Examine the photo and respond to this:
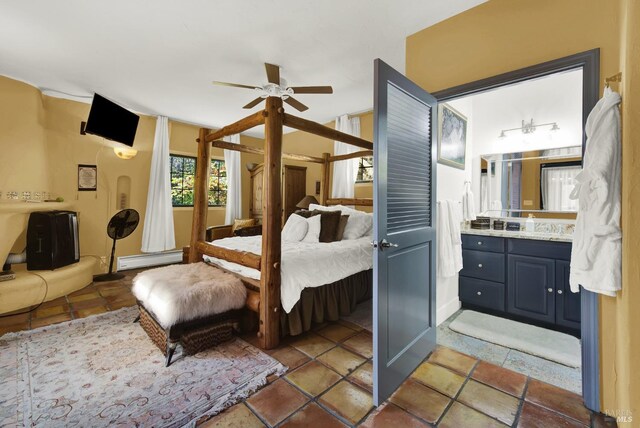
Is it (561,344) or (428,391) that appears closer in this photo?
(428,391)

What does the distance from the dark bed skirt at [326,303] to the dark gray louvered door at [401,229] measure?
0.91 meters

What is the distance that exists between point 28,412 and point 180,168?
4543 millimetres

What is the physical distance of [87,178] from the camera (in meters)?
4.27

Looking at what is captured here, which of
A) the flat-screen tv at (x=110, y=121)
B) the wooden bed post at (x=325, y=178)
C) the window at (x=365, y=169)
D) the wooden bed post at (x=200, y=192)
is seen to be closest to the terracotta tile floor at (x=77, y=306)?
the wooden bed post at (x=200, y=192)

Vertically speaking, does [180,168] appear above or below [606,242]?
above

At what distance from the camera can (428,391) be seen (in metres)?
1.72

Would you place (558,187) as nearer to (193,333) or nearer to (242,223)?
(193,333)

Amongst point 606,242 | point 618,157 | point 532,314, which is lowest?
point 532,314

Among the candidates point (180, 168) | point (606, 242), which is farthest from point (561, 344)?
point (180, 168)

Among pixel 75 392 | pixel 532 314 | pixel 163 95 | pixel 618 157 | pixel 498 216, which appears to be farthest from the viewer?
pixel 163 95

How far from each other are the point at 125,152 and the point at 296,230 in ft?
10.7

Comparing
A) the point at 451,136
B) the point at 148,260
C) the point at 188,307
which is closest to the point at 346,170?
the point at 451,136

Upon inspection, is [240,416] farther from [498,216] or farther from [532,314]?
[498,216]

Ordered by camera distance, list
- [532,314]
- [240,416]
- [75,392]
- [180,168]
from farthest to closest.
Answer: [180,168] → [532,314] → [75,392] → [240,416]
